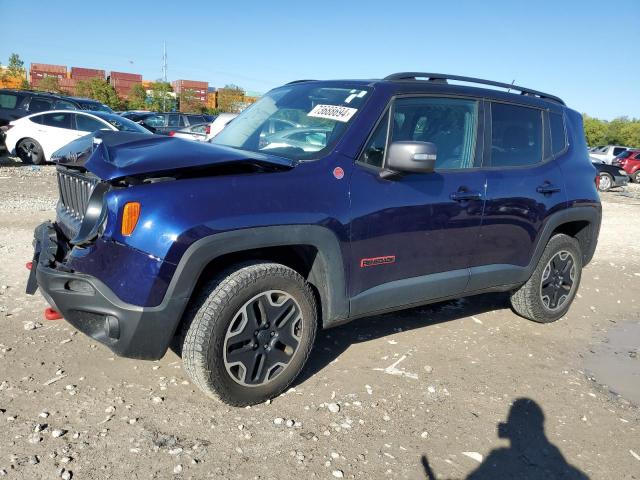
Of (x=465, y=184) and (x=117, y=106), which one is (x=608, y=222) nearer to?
(x=465, y=184)

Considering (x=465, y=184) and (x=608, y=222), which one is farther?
(x=608, y=222)

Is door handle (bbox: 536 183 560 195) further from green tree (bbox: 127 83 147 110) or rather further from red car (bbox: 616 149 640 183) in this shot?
green tree (bbox: 127 83 147 110)

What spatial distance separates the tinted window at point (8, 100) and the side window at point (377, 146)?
13803 millimetres

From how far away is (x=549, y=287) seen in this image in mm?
4637

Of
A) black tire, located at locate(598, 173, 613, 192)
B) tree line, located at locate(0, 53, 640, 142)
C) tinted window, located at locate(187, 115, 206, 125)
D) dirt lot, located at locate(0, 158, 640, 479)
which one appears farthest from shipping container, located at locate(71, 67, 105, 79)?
dirt lot, located at locate(0, 158, 640, 479)

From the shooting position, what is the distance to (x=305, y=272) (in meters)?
3.16

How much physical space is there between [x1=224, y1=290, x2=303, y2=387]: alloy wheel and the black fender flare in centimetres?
23

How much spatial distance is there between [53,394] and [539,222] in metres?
3.63

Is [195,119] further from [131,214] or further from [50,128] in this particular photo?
[131,214]

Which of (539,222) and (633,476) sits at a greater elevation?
(539,222)

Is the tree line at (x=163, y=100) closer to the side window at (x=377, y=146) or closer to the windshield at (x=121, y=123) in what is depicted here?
the windshield at (x=121, y=123)

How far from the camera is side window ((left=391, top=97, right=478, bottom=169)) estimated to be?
343 centimetres

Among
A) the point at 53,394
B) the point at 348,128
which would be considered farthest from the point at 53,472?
the point at 348,128

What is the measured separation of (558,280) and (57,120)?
11.7m
